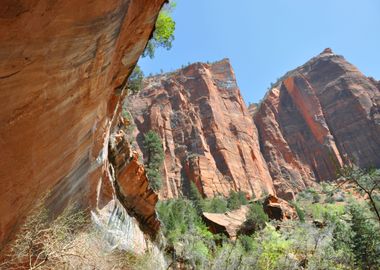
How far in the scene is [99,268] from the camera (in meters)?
10.4

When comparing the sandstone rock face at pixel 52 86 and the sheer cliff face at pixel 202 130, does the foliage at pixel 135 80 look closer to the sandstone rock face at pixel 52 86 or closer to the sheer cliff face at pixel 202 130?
the sandstone rock face at pixel 52 86

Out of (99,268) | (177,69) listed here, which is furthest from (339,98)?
(99,268)

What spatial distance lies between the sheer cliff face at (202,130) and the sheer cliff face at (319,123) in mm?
6869

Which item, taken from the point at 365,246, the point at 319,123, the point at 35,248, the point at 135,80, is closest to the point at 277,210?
the point at 365,246

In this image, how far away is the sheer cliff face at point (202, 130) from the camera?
A: 64.4m

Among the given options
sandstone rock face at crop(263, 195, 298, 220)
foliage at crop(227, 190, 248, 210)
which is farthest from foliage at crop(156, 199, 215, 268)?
foliage at crop(227, 190, 248, 210)

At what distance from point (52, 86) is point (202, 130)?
68.7m

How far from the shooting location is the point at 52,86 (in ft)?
21.1

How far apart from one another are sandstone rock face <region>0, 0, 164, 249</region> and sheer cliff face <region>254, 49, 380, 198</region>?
6901 centimetres

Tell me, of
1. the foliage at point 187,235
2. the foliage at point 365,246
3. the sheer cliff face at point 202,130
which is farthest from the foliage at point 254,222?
the sheer cliff face at point 202,130

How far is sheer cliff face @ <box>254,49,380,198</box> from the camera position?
8169 cm

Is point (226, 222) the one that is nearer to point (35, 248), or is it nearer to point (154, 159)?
point (154, 159)

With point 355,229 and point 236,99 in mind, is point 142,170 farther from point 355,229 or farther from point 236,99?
point 236,99

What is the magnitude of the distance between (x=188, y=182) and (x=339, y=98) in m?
52.6
